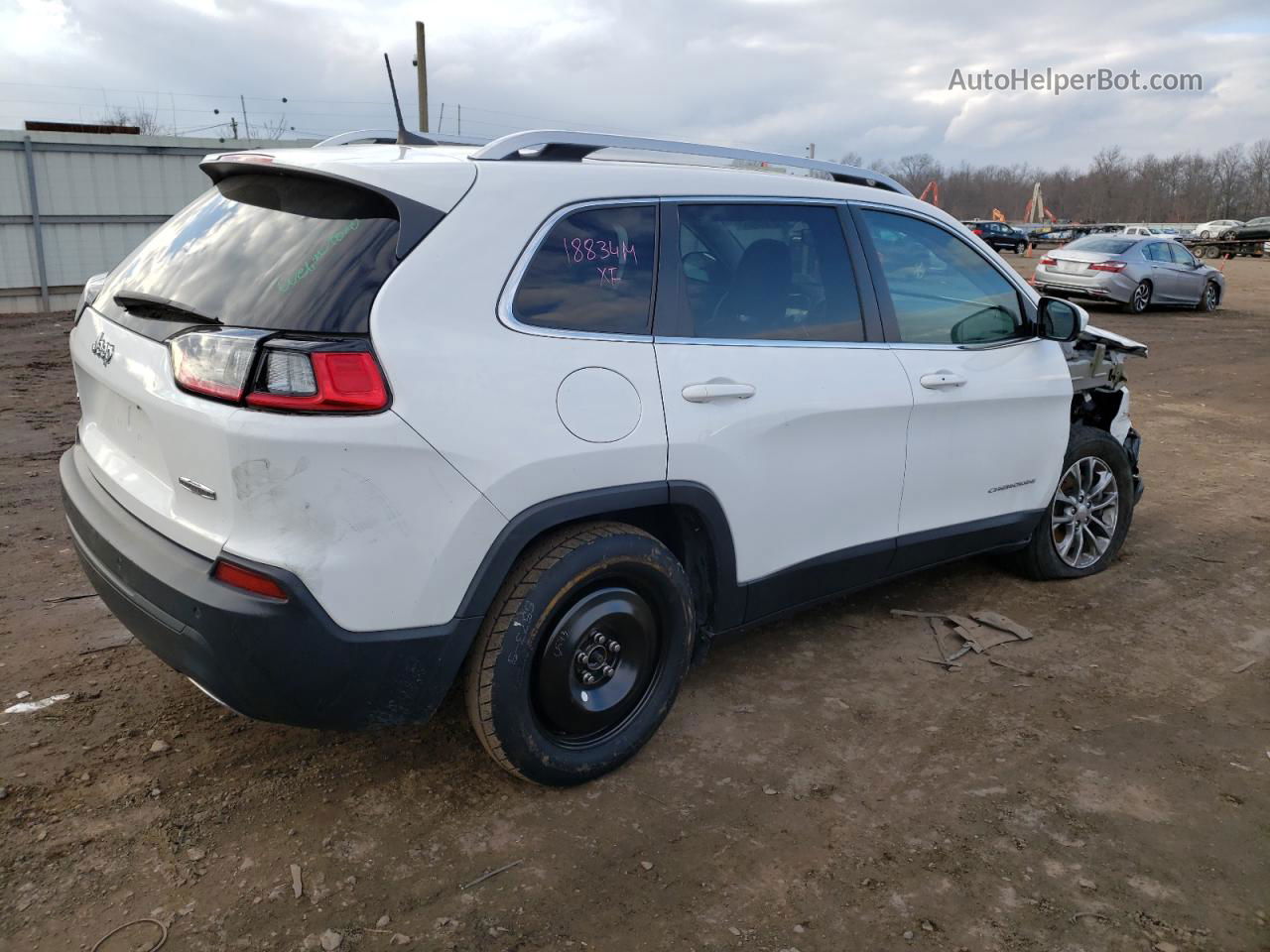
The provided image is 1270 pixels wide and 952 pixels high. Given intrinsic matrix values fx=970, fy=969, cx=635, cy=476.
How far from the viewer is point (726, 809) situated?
2955 millimetres

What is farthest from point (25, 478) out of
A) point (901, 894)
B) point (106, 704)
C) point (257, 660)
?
point (901, 894)

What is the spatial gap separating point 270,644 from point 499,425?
786 mm

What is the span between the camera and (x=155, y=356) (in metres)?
2.62

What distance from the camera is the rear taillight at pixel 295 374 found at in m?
2.34

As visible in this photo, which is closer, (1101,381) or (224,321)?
(224,321)

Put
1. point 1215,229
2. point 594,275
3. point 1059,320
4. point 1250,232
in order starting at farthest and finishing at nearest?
point 1215,229, point 1250,232, point 1059,320, point 594,275

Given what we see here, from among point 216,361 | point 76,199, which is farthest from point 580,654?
point 76,199

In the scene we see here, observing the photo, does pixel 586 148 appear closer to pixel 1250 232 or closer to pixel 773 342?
pixel 773 342

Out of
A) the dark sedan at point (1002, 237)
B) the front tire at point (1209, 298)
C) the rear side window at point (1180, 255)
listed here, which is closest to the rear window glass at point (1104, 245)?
the rear side window at point (1180, 255)

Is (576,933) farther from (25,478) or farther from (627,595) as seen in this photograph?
(25,478)

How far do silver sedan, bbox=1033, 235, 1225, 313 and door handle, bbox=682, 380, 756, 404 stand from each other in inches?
677

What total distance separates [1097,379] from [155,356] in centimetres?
423

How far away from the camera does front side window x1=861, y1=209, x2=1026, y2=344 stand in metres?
3.79

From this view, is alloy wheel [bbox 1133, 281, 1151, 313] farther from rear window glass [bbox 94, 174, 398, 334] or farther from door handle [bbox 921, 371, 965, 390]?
rear window glass [bbox 94, 174, 398, 334]
